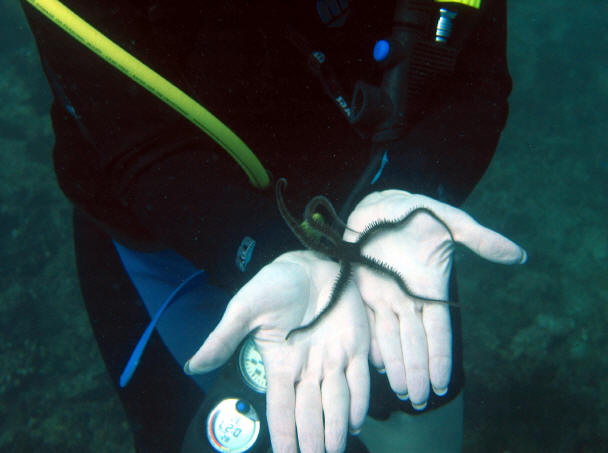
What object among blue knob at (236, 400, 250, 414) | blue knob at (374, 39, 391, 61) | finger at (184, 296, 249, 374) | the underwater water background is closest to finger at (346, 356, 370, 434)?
finger at (184, 296, 249, 374)

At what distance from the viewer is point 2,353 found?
500 cm

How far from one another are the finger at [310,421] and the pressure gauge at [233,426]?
1.90 feet

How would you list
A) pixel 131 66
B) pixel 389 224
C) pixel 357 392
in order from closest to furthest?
1. pixel 131 66
2. pixel 357 392
3. pixel 389 224

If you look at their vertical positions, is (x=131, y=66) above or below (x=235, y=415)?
above

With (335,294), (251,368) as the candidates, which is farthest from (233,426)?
(335,294)

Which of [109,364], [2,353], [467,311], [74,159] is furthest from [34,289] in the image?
[467,311]

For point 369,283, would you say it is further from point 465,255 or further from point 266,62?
point 465,255

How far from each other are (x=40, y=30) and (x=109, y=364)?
1.85m

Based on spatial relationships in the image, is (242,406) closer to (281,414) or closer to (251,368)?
(251,368)

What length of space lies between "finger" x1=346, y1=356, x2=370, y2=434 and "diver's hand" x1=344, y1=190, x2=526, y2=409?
0.12m

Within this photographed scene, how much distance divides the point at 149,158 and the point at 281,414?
44.7 inches

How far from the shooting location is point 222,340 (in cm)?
133

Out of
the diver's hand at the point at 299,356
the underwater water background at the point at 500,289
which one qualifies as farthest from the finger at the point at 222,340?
the underwater water background at the point at 500,289

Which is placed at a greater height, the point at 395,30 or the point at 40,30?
the point at 395,30
